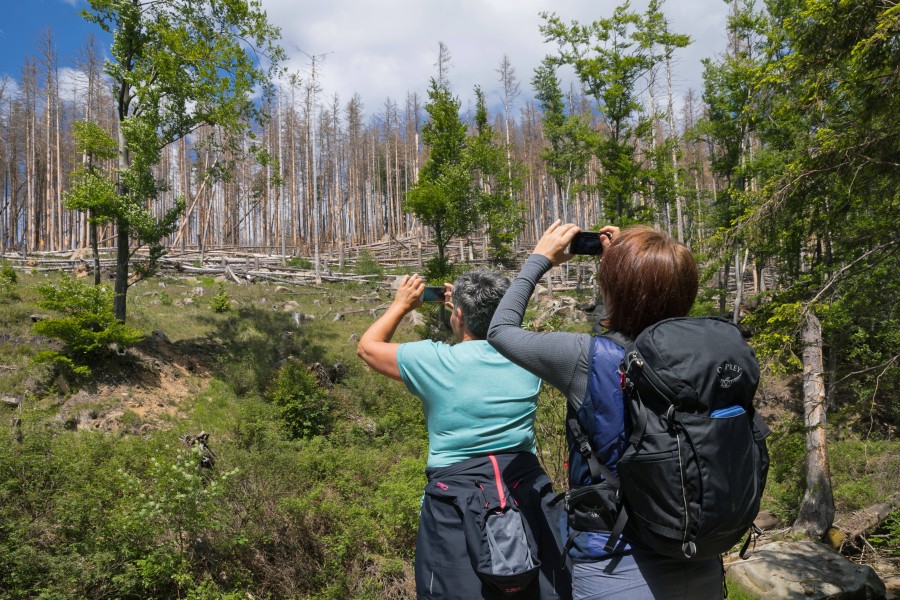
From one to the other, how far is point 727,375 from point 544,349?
1.70 feet

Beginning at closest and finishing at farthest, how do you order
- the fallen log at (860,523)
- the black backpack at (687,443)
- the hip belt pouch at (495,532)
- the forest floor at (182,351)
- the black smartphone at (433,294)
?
the black backpack at (687,443), the hip belt pouch at (495,532), the black smartphone at (433,294), the fallen log at (860,523), the forest floor at (182,351)

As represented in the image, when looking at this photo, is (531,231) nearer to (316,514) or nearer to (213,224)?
(213,224)

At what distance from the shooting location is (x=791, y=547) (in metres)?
→ 7.07

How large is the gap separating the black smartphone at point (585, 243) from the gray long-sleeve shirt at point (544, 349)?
254mm

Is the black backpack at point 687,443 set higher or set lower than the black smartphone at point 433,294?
lower

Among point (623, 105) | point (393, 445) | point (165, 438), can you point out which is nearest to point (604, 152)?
point (623, 105)

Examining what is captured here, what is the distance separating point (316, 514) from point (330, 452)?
240cm

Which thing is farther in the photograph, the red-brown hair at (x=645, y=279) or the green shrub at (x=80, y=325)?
the green shrub at (x=80, y=325)

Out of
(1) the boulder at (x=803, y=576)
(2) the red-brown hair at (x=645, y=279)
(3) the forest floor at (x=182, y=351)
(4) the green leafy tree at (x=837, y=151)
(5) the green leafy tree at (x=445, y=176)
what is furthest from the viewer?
(5) the green leafy tree at (x=445, y=176)

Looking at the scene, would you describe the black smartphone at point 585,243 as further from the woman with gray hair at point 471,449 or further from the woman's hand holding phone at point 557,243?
the woman with gray hair at point 471,449

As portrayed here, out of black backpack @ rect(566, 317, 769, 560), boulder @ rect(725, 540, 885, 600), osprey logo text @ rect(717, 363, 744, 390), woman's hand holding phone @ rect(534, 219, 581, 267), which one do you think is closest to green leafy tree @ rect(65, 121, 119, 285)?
woman's hand holding phone @ rect(534, 219, 581, 267)

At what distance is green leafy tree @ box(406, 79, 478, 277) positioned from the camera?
17.4 meters

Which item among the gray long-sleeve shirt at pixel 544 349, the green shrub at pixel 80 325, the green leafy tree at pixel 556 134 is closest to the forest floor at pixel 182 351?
the green shrub at pixel 80 325

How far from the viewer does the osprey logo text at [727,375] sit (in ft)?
4.51
